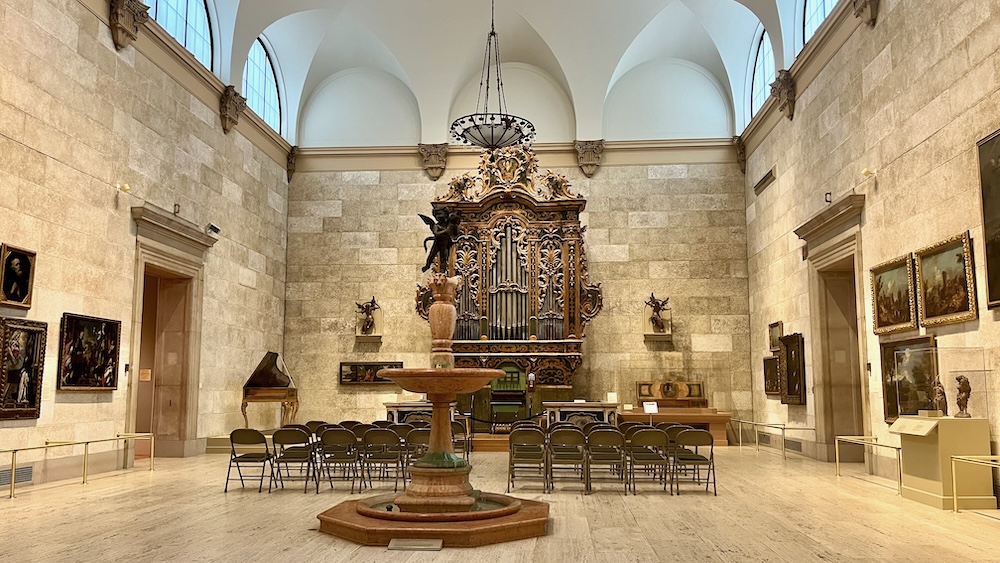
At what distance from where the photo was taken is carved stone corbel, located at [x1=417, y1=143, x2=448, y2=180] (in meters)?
19.7

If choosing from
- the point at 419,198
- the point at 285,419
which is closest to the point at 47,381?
the point at 285,419

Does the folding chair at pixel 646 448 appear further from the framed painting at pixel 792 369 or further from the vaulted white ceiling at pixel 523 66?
the vaulted white ceiling at pixel 523 66

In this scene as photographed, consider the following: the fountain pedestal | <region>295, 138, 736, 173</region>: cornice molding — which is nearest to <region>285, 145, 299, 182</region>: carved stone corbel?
<region>295, 138, 736, 173</region>: cornice molding

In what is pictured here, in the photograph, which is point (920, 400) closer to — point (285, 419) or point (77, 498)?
point (77, 498)

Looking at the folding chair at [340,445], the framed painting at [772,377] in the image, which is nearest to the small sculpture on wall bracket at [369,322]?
the folding chair at [340,445]

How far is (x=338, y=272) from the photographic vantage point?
19703mm

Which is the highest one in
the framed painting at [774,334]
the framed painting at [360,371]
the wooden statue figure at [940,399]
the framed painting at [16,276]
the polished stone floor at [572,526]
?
the framed painting at [16,276]

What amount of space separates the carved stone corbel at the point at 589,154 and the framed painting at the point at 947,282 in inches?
400

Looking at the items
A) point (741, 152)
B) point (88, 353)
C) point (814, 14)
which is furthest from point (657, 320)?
point (88, 353)

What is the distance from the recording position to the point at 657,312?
733 inches

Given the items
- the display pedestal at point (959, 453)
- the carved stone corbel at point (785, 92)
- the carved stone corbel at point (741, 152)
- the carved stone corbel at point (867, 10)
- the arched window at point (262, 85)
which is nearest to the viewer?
the display pedestal at point (959, 453)

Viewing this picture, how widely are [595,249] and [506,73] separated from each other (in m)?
5.22

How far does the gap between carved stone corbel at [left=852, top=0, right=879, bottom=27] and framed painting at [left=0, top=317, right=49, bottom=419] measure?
12.2 metres

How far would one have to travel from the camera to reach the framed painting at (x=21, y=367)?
9.72m
